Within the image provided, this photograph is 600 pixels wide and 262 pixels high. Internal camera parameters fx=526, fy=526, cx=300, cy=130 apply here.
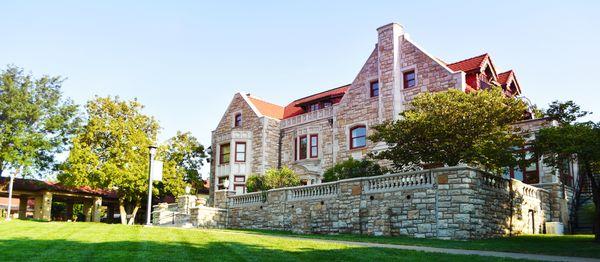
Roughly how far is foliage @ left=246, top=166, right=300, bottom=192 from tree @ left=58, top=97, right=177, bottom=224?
9816 mm

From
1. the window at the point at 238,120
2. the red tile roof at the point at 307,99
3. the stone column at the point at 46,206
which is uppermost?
the red tile roof at the point at 307,99

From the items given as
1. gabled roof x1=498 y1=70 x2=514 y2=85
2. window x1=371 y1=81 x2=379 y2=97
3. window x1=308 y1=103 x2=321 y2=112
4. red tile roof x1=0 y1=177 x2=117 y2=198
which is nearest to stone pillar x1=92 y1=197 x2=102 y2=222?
red tile roof x1=0 y1=177 x2=117 y2=198

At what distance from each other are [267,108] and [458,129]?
21.4m

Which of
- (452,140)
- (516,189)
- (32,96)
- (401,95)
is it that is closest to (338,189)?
(452,140)

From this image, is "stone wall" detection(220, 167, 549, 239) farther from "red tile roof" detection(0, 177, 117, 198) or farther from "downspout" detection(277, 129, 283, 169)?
"red tile roof" detection(0, 177, 117, 198)

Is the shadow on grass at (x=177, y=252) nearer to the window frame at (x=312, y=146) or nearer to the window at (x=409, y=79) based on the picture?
the window at (x=409, y=79)

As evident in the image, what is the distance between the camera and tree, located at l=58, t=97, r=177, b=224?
33.7 m

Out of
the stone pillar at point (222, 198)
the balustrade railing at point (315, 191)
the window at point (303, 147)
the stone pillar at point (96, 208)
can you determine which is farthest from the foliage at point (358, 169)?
the stone pillar at point (96, 208)

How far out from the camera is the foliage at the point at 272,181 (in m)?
27.4

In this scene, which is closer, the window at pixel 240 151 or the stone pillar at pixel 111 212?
the window at pixel 240 151

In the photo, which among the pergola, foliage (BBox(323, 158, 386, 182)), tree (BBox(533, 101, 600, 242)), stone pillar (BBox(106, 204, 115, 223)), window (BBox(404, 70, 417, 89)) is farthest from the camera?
stone pillar (BBox(106, 204, 115, 223))

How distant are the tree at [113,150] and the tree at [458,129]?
65.0ft

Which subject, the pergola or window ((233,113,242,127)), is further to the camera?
the pergola

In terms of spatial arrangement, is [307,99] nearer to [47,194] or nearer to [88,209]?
[47,194]
